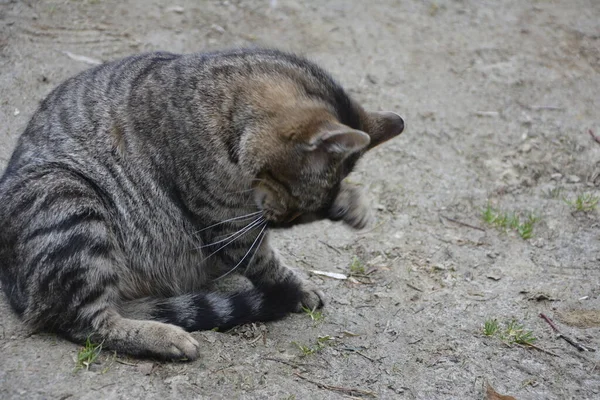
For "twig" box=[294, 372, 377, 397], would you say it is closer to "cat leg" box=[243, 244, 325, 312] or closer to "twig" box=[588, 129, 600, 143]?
"cat leg" box=[243, 244, 325, 312]

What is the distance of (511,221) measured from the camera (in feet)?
17.9

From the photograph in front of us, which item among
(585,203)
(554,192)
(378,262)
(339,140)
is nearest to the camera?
(339,140)

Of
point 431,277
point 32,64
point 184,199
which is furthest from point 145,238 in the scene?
point 32,64

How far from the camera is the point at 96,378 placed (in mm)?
3535

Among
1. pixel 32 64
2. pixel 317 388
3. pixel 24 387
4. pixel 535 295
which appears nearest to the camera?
pixel 24 387

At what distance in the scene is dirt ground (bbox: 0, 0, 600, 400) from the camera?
3.82 meters

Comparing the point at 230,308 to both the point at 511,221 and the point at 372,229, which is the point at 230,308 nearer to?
the point at 372,229

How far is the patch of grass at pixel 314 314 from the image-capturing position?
438cm

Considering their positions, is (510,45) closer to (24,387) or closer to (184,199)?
(184,199)

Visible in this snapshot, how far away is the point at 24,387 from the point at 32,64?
3696 millimetres

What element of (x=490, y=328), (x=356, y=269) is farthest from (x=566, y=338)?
(x=356, y=269)

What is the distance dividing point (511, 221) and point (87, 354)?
3.32 metres

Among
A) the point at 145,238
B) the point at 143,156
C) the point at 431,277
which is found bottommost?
the point at 431,277

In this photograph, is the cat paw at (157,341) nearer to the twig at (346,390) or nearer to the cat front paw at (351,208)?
the twig at (346,390)
